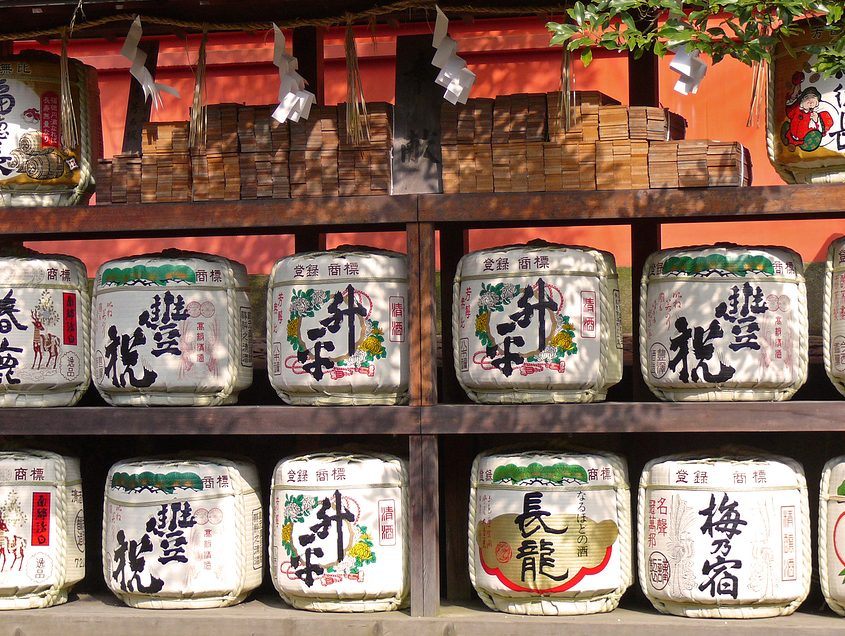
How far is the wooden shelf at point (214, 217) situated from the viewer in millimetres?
4238

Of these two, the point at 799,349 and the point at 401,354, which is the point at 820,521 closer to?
the point at 799,349

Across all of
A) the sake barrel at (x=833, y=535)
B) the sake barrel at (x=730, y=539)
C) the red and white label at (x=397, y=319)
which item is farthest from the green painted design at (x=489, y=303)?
the sake barrel at (x=833, y=535)

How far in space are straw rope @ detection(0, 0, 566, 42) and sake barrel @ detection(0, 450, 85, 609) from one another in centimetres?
153

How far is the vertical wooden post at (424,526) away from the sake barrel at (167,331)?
72 cm

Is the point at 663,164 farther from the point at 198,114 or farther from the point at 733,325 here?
the point at 198,114

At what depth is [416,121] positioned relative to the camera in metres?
4.36

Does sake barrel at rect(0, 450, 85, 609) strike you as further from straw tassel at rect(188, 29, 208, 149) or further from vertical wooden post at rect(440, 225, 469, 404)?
vertical wooden post at rect(440, 225, 469, 404)

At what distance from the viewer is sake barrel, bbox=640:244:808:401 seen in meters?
4.07

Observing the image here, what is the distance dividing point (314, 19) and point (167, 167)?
0.73m

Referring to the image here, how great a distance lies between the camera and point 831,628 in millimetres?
3992

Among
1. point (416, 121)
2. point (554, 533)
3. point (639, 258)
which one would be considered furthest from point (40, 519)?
point (639, 258)

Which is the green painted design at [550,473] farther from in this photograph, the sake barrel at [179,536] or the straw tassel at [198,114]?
the straw tassel at [198,114]

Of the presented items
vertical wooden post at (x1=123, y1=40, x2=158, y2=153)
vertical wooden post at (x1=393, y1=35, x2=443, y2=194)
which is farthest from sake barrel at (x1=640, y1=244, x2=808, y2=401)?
vertical wooden post at (x1=123, y1=40, x2=158, y2=153)

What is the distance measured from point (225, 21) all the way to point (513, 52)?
2.49 meters
